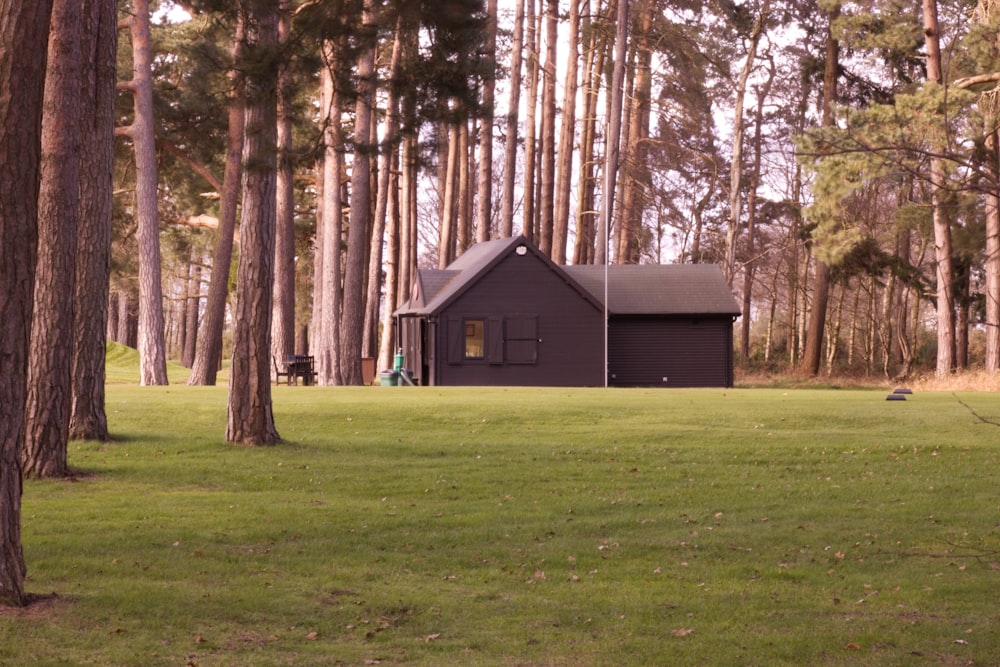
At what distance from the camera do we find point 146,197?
30.3 metres

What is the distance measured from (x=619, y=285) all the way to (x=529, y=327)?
3.79 meters

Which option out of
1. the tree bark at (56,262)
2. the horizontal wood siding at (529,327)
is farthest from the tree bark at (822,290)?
the tree bark at (56,262)

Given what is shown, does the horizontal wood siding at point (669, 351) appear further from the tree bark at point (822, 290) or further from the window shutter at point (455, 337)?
the tree bark at point (822, 290)

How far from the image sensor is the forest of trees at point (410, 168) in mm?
12562

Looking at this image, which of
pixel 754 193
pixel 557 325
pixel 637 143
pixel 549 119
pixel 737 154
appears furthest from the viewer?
pixel 754 193

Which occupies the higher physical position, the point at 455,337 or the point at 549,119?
the point at 549,119

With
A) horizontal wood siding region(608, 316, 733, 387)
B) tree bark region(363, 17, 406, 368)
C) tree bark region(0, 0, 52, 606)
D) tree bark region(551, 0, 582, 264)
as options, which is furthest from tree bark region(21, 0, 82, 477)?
tree bark region(551, 0, 582, 264)

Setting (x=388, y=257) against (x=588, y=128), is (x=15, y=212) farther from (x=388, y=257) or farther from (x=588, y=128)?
(x=588, y=128)

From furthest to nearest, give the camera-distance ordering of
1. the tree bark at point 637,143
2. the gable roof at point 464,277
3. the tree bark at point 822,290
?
the tree bark at point 637,143, the tree bark at point 822,290, the gable roof at point 464,277

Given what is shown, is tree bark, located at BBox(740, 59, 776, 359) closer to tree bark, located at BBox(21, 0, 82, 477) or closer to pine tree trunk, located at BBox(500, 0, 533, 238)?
pine tree trunk, located at BBox(500, 0, 533, 238)

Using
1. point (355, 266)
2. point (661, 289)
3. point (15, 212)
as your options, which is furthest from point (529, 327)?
point (15, 212)

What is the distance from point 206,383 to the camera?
3328 centimetres

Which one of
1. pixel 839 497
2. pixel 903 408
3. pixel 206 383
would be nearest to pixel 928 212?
pixel 903 408

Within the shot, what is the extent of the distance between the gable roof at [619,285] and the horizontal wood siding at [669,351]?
468 mm
